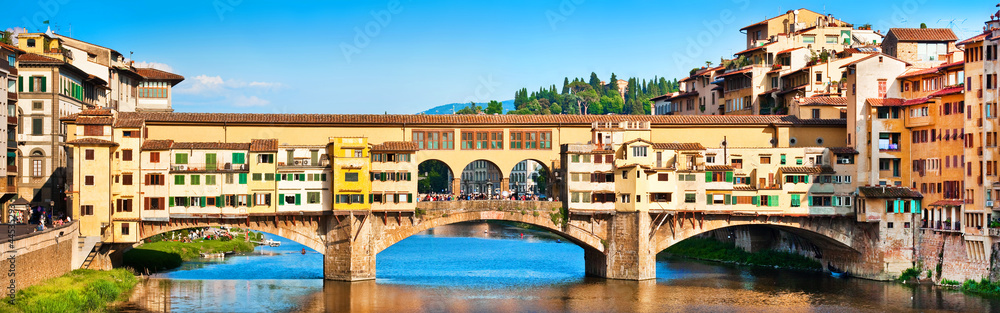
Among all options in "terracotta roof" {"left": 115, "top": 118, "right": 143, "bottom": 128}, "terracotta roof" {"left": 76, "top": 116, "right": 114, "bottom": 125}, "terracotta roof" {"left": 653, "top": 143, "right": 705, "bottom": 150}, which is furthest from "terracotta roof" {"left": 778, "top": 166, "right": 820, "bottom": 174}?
"terracotta roof" {"left": 76, "top": 116, "right": 114, "bottom": 125}

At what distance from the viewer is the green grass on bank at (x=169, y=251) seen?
251 feet

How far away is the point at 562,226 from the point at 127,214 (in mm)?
24534

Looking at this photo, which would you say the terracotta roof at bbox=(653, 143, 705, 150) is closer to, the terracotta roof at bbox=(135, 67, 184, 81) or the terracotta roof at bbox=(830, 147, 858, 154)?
the terracotta roof at bbox=(830, 147, 858, 154)

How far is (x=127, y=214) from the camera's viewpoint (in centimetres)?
6669

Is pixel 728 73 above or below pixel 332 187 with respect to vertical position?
above

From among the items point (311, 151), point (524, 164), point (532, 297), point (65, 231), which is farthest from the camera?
point (524, 164)

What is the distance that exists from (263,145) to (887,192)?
36.2 meters

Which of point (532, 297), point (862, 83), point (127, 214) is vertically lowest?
point (532, 297)

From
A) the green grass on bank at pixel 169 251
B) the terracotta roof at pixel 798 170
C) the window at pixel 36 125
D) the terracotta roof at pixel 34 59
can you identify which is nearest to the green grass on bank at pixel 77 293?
the green grass on bank at pixel 169 251

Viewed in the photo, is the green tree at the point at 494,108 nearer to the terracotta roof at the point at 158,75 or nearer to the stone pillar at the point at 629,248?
the terracotta roof at the point at 158,75

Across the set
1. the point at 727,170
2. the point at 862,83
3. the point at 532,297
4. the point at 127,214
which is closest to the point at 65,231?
the point at 127,214

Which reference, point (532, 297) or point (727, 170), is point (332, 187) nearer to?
point (532, 297)

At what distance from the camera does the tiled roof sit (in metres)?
71.4

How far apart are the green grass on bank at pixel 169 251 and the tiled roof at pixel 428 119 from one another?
31.5 feet
